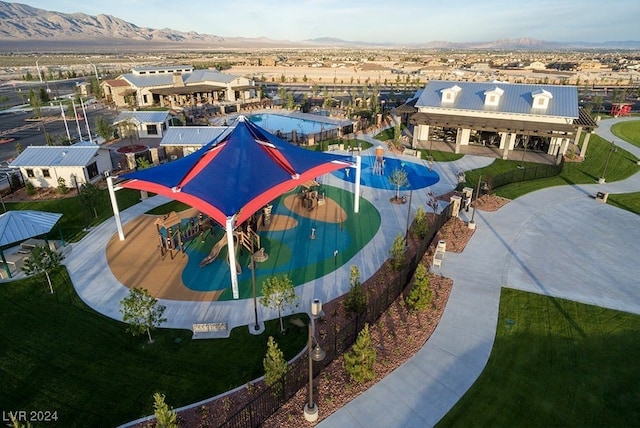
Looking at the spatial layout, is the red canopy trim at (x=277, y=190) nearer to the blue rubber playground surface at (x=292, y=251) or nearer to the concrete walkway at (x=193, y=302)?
the blue rubber playground surface at (x=292, y=251)

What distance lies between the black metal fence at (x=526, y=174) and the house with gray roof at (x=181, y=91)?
149 feet

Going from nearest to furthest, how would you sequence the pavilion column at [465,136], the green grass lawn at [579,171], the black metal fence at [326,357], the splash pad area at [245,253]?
1. the black metal fence at [326,357]
2. the splash pad area at [245,253]
3. the green grass lawn at [579,171]
4. the pavilion column at [465,136]

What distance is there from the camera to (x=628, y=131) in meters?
47.2

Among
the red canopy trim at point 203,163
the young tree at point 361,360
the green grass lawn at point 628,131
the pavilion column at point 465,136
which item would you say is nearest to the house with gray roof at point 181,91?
the pavilion column at point 465,136

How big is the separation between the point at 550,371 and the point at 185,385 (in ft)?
41.6

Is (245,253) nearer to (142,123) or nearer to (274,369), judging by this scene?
(274,369)

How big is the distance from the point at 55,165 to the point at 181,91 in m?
39.6

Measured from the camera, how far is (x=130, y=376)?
12.7m

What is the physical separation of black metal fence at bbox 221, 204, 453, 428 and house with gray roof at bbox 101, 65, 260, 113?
170 feet

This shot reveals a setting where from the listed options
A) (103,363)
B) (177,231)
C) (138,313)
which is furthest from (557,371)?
(177,231)

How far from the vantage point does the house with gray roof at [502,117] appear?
117 feet

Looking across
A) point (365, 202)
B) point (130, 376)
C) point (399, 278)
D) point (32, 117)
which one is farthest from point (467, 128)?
point (32, 117)

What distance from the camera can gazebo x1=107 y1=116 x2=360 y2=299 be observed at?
17234mm

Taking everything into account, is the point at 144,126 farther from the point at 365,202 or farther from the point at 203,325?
the point at 203,325
